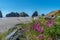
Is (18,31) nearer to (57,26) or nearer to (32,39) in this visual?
(32,39)

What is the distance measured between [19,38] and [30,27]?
17.7 inches

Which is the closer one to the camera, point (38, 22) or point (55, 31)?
point (55, 31)

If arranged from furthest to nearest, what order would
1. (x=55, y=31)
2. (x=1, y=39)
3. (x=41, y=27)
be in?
(x=1, y=39)
(x=41, y=27)
(x=55, y=31)

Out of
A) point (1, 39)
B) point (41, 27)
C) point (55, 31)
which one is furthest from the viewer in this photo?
point (1, 39)

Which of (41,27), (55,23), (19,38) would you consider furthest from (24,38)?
(55,23)

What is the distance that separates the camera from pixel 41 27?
19.2 feet

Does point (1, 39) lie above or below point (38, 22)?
below

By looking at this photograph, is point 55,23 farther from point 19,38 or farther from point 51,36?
point 19,38

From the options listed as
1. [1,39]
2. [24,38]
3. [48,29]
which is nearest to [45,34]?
[48,29]

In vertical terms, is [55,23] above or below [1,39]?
above

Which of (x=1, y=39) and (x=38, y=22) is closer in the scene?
(x=38, y=22)

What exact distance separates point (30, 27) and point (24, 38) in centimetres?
41

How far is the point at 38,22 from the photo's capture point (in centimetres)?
614

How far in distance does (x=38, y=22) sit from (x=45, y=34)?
602 mm
